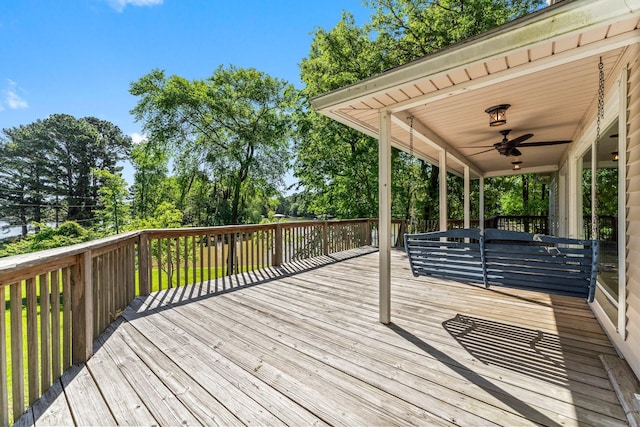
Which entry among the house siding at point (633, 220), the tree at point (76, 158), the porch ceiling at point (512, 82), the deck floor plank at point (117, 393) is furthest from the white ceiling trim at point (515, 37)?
the tree at point (76, 158)

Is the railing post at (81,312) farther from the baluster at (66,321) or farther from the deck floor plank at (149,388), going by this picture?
the deck floor plank at (149,388)

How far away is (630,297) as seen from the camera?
2039 millimetres

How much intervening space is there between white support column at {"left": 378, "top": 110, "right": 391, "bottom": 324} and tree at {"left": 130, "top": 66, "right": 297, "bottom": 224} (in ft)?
40.8

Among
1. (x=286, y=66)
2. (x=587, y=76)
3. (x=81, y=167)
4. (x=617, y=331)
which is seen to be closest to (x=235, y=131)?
(x=286, y=66)

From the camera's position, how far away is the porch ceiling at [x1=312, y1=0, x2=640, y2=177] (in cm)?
172

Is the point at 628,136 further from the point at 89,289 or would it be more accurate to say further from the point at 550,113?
the point at 89,289

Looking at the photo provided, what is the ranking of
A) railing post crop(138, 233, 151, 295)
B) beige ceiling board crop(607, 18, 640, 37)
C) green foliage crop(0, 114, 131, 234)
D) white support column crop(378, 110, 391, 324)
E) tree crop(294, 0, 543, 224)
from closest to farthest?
beige ceiling board crop(607, 18, 640, 37)
white support column crop(378, 110, 391, 324)
railing post crop(138, 233, 151, 295)
tree crop(294, 0, 543, 224)
green foliage crop(0, 114, 131, 234)

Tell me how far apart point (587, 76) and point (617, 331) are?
232 cm

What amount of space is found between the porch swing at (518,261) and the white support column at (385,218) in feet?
1.26

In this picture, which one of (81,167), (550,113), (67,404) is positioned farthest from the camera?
(81,167)

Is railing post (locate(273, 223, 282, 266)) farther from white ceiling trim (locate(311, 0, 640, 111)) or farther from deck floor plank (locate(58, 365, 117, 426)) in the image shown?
deck floor plank (locate(58, 365, 117, 426))

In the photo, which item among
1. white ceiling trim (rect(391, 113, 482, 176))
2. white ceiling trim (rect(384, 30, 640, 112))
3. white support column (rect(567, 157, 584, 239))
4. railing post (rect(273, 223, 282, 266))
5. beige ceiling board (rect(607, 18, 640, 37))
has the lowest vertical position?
railing post (rect(273, 223, 282, 266))

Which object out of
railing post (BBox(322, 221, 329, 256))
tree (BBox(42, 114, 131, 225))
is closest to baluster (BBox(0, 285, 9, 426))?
railing post (BBox(322, 221, 329, 256))

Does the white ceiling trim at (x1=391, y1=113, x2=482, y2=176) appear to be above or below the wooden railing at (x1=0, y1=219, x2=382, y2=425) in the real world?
above
